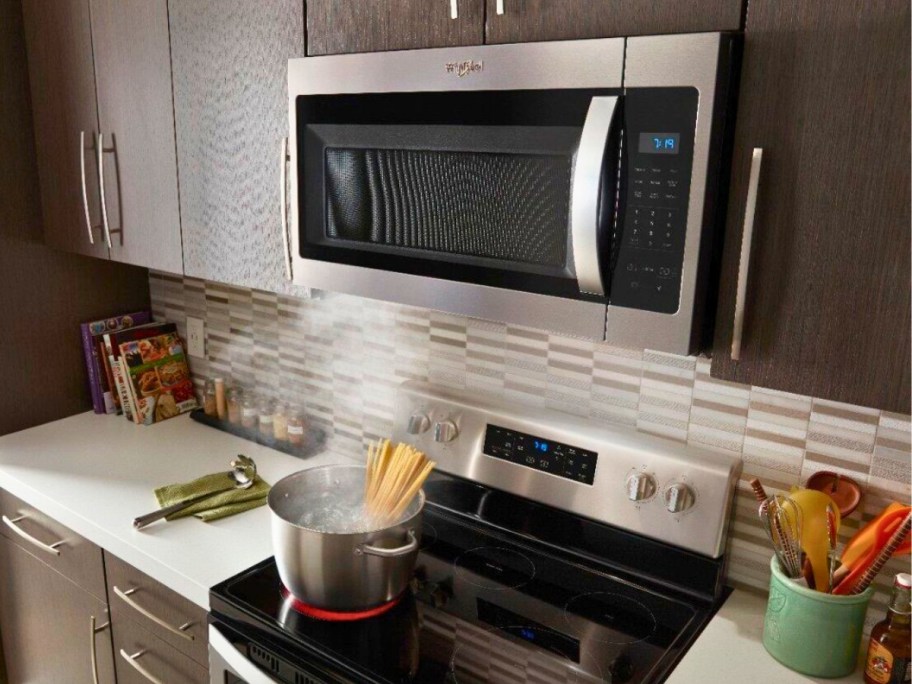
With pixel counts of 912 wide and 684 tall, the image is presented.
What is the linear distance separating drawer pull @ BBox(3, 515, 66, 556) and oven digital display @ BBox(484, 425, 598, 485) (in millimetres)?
965

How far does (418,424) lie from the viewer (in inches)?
63.9

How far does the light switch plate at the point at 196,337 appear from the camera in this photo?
7.13ft

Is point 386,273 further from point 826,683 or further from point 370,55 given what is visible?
point 826,683

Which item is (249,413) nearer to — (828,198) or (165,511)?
(165,511)

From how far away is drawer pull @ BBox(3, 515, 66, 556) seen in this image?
1.71 m

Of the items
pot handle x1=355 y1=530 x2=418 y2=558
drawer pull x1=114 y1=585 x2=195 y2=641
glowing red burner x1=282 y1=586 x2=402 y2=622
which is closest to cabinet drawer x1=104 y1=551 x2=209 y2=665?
drawer pull x1=114 y1=585 x2=195 y2=641

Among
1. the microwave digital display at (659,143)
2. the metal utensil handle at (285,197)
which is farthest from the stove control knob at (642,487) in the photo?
the metal utensil handle at (285,197)

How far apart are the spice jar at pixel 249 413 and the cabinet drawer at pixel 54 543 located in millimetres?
498

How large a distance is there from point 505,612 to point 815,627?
478mm

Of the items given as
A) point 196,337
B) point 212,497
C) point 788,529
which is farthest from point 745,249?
point 196,337

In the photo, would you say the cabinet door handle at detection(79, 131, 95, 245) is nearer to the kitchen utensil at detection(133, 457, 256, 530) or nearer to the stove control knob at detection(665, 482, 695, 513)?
the kitchen utensil at detection(133, 457, 256, 530)

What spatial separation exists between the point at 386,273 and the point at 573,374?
44 cm

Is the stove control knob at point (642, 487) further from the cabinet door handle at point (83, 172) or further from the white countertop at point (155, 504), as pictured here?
the cabinet door handle at point (83, 172)

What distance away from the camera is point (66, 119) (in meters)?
1.84
